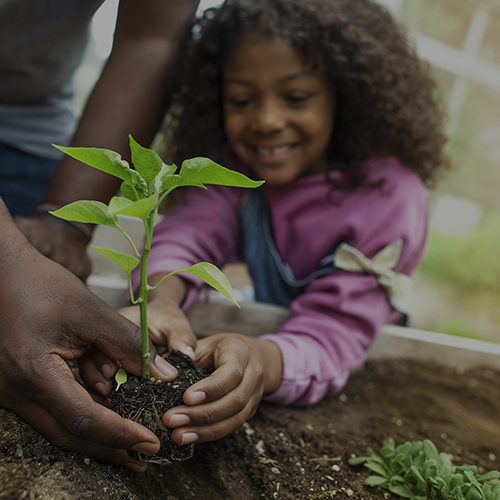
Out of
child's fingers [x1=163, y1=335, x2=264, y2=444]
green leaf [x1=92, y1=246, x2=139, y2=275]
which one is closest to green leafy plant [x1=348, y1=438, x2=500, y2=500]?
child's fingers [x1=163, y1=335, x2=264, y2=444]

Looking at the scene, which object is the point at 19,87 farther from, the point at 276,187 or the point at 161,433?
the point at 161,433

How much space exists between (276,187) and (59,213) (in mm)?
1351

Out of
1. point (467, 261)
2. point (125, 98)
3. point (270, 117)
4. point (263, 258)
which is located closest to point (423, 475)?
point (263, 258)

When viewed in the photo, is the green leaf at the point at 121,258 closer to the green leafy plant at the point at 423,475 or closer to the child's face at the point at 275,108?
the green leafy plant at the point at 423,475

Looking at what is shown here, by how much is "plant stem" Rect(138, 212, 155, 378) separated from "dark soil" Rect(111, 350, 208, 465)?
34 millimetres

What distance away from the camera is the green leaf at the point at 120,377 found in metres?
0.91

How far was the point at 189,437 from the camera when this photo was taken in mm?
893

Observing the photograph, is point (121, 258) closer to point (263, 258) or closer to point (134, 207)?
point (134, 207)

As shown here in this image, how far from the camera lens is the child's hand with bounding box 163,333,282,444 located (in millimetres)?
896

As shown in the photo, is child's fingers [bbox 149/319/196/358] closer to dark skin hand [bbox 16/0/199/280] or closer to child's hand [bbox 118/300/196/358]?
Result: child's hand [bbox 118/300/196/358]

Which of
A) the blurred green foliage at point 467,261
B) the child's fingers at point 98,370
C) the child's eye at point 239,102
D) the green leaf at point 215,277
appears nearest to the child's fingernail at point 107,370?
the child's fingers at point 98,370

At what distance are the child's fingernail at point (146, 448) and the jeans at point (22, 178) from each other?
141 centimetres

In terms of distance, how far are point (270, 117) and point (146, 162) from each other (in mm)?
975

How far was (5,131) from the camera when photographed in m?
1.77
